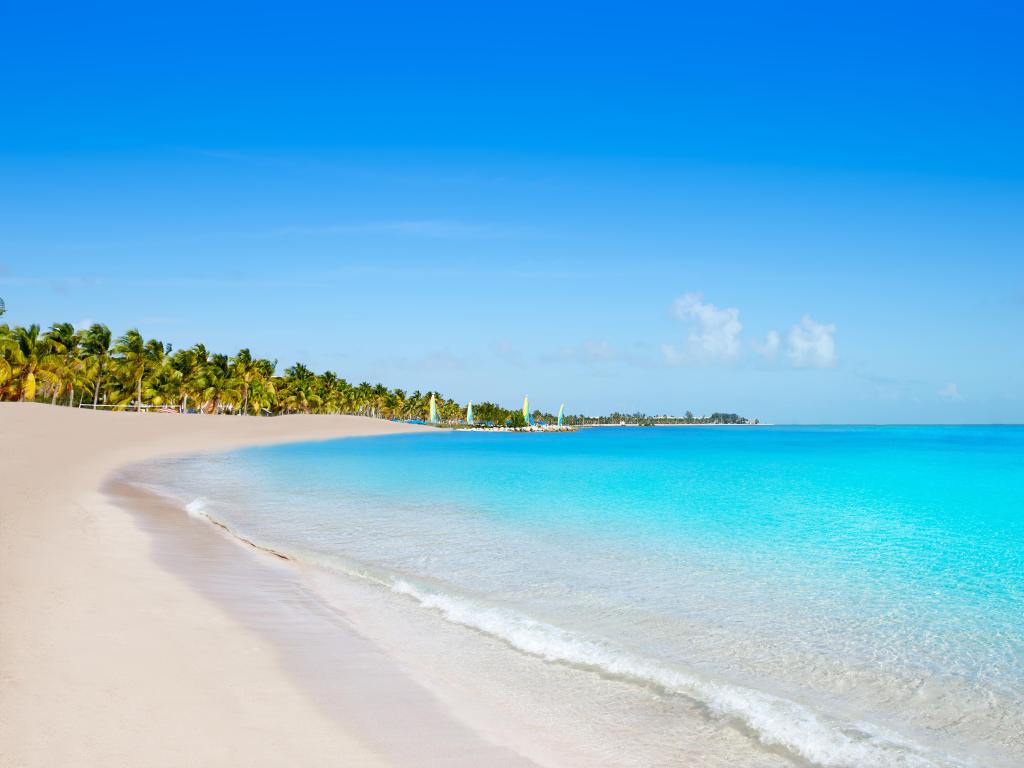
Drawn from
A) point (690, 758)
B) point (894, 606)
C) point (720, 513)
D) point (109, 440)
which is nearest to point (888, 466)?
point (720, 513)

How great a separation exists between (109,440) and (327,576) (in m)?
49.9

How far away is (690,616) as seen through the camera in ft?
34.1

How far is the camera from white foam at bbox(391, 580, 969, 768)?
587 cm

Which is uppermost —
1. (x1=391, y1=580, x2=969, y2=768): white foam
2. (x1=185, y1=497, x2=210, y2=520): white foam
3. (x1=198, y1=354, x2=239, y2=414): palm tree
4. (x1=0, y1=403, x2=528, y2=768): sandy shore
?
(x1=198, y1=354, x2=239, y2=414): palm tree

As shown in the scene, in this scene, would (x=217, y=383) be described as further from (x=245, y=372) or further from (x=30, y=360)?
(x=30, y=360)

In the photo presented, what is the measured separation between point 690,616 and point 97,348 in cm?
8180

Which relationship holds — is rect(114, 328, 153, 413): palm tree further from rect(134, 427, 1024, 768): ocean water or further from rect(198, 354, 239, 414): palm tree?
rect(134, 427, 1024, 768): ocean water

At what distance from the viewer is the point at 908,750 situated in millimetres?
6020

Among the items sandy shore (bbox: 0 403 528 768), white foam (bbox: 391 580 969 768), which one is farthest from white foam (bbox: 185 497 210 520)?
white foam (bbox: 391 580 969 768)

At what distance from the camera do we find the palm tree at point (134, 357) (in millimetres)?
78375

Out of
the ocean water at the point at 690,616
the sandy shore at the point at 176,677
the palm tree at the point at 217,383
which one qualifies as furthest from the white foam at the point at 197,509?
the palm tree at the point at 217,383

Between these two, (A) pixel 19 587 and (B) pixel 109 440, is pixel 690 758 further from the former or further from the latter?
(B) pixel 109 440

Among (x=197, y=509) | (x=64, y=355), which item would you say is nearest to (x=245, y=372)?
(x=64, y=355)

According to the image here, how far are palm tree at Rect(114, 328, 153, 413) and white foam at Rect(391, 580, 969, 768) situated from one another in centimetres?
8224
